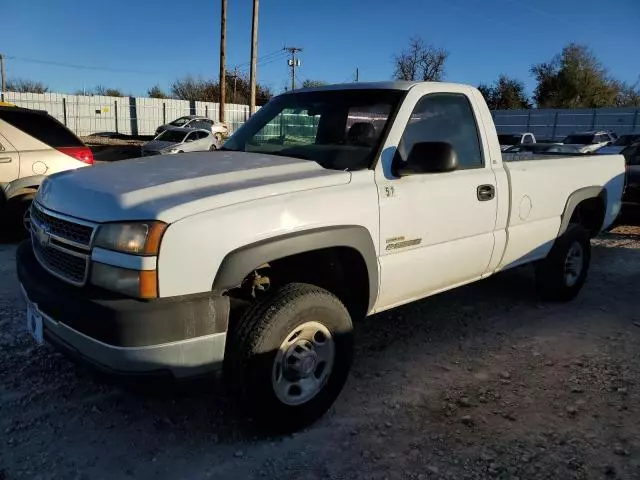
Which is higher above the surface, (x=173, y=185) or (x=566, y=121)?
(x=566, y=121)

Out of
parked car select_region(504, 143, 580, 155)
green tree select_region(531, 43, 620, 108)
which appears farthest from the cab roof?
green tree select_region(531, 43, 620, 108)

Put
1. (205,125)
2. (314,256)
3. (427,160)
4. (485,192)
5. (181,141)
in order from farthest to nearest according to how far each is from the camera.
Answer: (205,125) < (181,141) < (485,192) < (427,160) < (314,256)

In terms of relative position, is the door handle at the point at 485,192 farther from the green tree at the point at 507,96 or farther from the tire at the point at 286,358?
the green tree at the point at 507,96

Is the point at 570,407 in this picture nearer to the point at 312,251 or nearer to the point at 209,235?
the point at 312,251

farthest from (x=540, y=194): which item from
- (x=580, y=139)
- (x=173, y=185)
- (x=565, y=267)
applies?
(x=580, y=139)

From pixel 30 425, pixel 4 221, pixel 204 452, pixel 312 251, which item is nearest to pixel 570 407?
pixel 312 251

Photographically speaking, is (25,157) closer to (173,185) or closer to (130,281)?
(173,185)

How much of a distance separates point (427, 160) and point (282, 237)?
44.0 inches

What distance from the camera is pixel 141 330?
8.00 feet

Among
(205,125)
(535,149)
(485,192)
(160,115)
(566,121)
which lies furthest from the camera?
(566,121)

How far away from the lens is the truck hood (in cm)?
259

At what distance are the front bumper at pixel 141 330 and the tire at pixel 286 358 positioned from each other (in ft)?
0.54

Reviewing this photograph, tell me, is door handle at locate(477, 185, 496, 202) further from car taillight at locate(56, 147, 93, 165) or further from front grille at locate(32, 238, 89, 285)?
car taillight at locate(56, 147, 93, 165)

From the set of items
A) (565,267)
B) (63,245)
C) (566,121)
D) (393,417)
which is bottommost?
(393,417)
